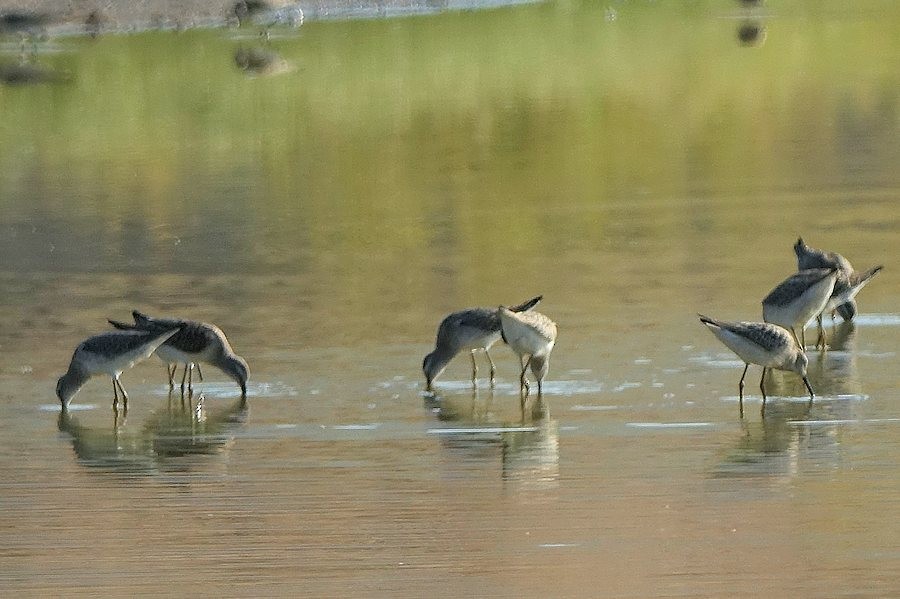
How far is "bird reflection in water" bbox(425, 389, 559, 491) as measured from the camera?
11008mm

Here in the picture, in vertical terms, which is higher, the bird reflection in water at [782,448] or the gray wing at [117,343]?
the gray wing at [117,343]

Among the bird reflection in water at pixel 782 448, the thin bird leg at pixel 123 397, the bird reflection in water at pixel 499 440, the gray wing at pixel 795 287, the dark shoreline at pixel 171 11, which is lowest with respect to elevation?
the bird reflection in water at pixel 782 448

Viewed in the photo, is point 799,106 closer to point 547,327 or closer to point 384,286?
point 384,286

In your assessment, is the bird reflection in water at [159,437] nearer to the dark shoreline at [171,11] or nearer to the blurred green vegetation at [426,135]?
A: the blurred green vegetation at [426,135]

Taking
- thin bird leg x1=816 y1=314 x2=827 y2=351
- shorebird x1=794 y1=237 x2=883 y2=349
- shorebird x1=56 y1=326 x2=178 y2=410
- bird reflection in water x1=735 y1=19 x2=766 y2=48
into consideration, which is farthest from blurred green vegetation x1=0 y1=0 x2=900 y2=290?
shorebird x1=56 y1=326 x2=178 y2=410

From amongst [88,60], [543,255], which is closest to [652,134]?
[543,255]

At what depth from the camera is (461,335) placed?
42.7 feet

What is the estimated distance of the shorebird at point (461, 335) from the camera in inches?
514

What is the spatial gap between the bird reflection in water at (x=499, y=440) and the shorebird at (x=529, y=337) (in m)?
0.27

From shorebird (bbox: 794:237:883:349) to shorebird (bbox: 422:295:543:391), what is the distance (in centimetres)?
220

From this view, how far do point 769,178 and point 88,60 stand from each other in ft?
46.3

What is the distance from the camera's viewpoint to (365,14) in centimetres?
3638

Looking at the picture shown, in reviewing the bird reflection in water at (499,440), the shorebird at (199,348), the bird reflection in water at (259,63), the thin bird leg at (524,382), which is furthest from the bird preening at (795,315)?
the bird reflection in water at (259,63)

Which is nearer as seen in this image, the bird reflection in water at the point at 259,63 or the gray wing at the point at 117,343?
the gray wing at the point at 117,343
